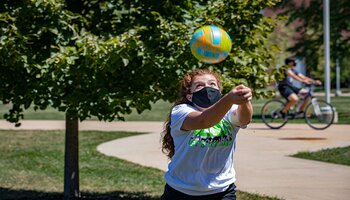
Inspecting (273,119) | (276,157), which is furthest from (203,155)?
(273,119)

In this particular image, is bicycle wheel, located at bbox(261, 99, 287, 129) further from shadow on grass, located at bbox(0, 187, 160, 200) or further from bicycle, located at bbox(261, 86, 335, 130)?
shadow on grass, located at bbox(0, 187, 160, 200)

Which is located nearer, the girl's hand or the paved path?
the girl's hand

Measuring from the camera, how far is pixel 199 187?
13.9 feet

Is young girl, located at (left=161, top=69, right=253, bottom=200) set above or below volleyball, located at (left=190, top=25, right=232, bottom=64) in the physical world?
below

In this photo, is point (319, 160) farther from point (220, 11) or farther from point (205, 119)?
point (205, 119)

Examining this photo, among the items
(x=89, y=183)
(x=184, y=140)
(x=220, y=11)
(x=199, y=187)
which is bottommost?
(x=89, y=183)

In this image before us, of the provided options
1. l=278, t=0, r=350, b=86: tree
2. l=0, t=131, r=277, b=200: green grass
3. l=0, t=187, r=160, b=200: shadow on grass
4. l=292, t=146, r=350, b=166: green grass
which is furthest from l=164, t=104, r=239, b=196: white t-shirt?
l=278, t=0, r=350, b=86: tree

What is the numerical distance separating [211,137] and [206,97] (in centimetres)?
26

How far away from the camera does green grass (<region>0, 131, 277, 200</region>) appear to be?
888cm

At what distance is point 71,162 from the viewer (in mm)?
8078

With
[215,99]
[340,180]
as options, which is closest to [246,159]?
[340,180]

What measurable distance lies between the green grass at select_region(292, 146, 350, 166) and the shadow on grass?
374cm

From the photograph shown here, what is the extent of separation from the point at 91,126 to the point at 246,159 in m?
8.52

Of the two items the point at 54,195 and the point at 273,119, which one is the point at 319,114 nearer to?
the point at 273,119
